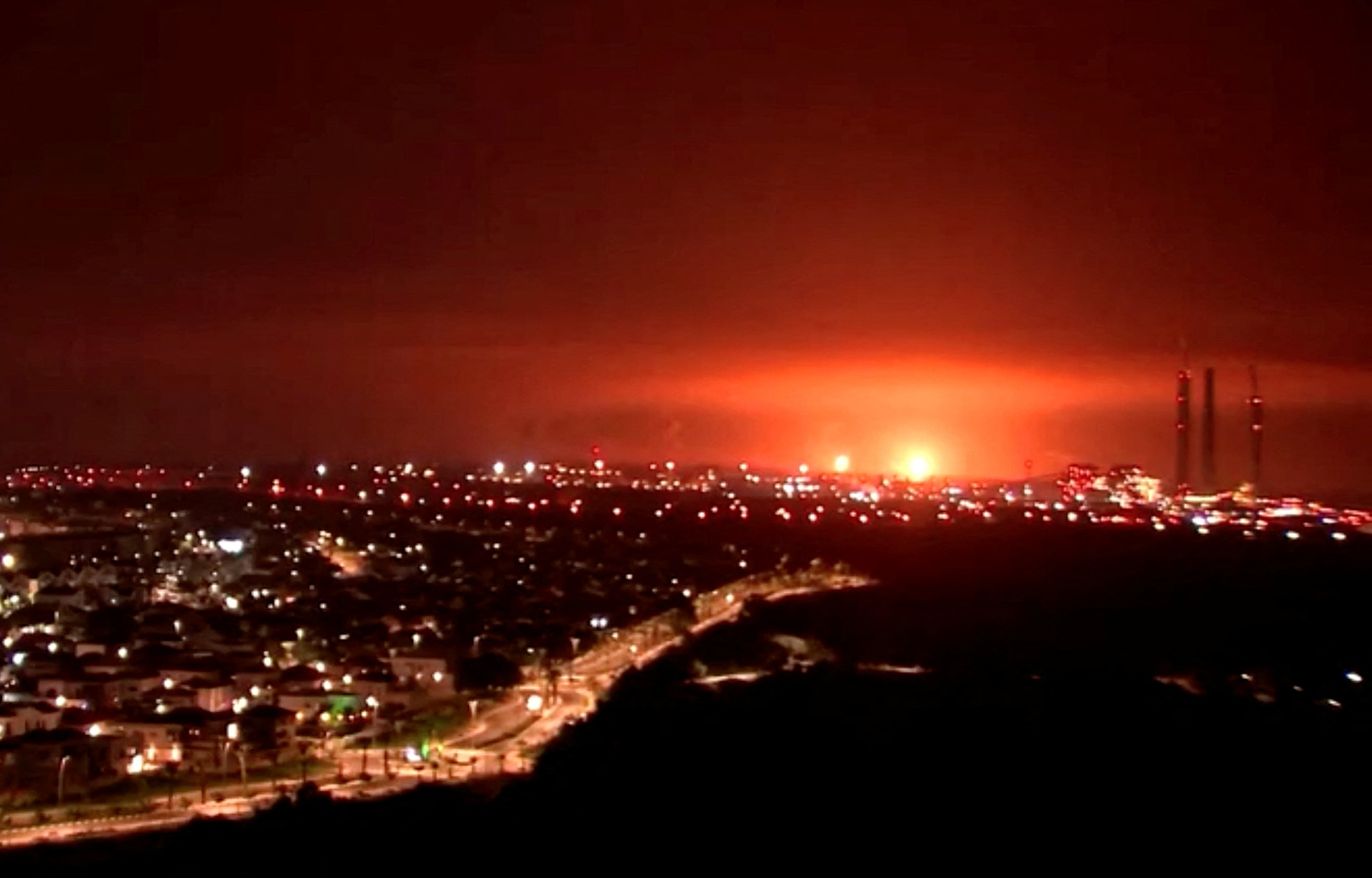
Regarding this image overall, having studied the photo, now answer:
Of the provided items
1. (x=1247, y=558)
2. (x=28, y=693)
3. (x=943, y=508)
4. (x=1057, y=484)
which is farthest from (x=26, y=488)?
(x=28, y=693)

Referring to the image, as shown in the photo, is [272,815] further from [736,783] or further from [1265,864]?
[1265,864]

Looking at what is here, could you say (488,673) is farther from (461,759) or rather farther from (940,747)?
(940,747)

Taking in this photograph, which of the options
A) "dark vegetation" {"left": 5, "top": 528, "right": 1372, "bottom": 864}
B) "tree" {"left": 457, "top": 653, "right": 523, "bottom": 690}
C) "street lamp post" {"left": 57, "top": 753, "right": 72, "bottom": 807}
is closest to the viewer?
"dark vegetation" {"left": 5, "top": 528, "right": 1372, "bottom": 864}

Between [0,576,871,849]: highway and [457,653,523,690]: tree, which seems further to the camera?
[457,653,523,690]: tree

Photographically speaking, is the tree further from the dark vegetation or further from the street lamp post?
the street lamp post

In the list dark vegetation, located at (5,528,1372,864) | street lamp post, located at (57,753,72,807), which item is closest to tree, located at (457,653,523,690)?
dark vegetation, located at (5,528,1372,864)

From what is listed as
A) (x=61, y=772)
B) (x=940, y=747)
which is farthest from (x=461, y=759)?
(x=940, y=747)
